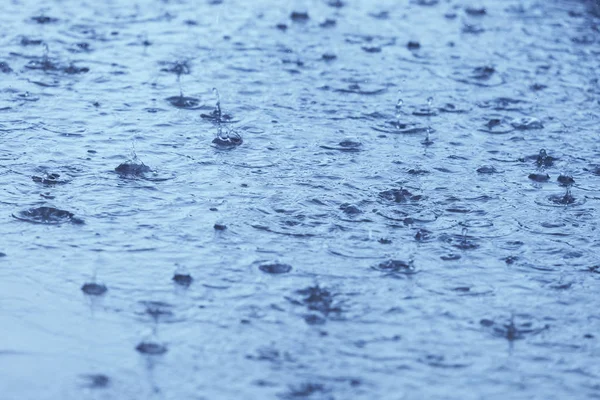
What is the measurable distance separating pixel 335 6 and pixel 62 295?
239 inches

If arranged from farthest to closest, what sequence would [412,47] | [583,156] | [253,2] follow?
[253,2] → [412,47] → [583,156]

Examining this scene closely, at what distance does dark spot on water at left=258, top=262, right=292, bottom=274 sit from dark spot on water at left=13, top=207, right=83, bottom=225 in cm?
95

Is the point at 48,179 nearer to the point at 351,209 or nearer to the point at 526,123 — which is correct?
the point at 351,209

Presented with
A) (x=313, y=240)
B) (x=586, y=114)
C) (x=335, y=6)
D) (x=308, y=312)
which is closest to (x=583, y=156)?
(x=586, y=114)

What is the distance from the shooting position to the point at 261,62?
7691 millimetres

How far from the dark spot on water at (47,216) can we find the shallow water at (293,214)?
1 cm

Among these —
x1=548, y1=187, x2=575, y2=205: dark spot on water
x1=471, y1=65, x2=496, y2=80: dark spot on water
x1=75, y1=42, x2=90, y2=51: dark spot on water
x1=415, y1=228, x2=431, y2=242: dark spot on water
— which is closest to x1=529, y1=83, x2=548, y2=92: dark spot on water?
x1=471, y1=65, x2=496, y2=80: dark spot on water

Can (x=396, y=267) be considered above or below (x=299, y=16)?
below

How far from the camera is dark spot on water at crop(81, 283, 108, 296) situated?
13.9 ft

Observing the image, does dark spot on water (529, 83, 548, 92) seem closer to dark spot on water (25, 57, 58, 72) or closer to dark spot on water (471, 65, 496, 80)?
dark spot on water (471, 65, 496, 80)

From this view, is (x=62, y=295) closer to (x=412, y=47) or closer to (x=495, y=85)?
(x=495, y=85)

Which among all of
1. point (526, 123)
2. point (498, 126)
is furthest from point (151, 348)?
point (526, 123)

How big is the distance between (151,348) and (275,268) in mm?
848

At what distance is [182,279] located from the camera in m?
4.36
